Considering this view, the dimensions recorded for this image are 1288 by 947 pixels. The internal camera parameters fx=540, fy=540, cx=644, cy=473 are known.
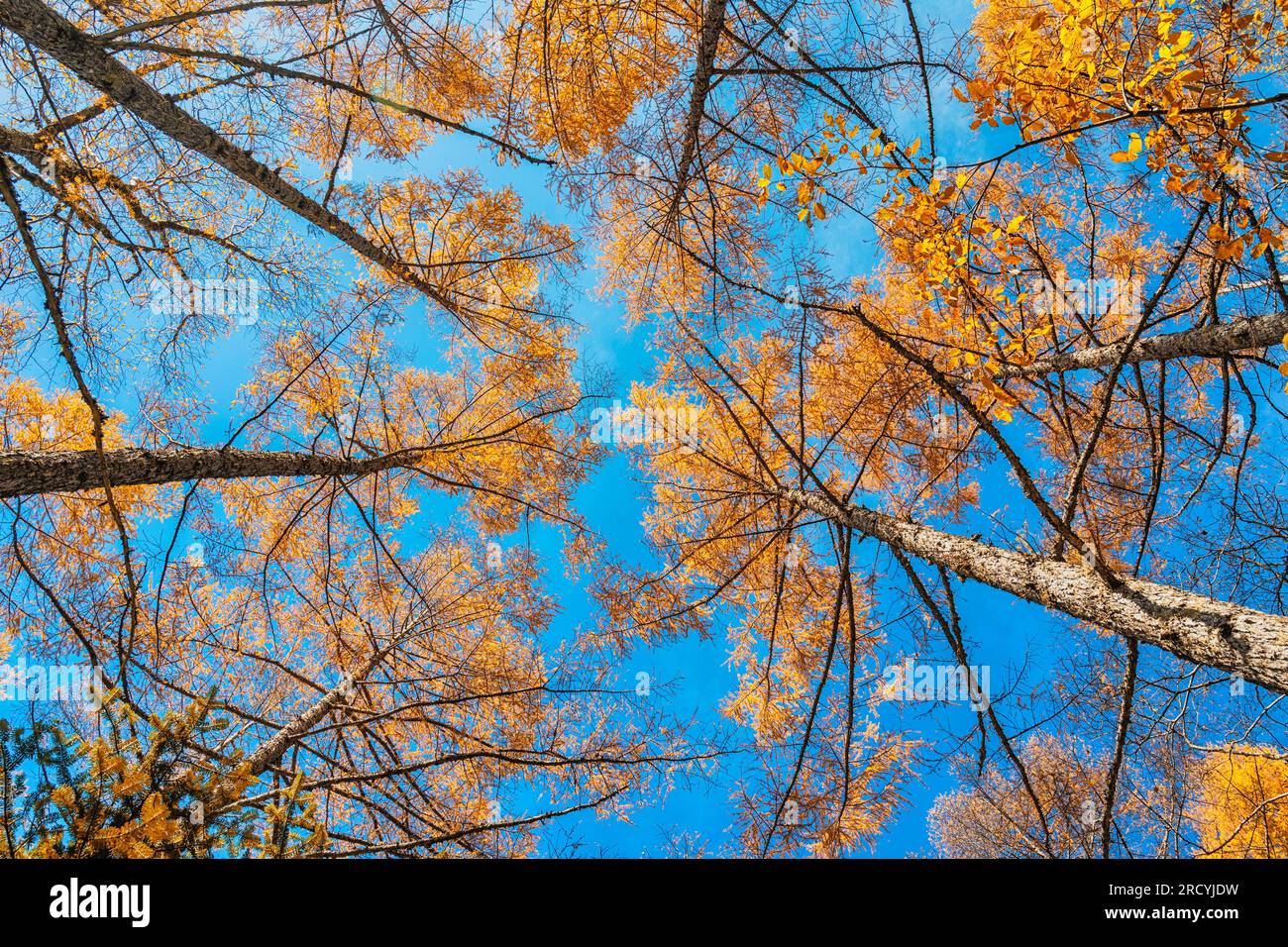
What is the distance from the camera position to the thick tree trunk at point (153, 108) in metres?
2.83

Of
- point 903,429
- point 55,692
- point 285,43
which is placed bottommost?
point 55,692

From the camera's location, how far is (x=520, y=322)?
6.31 m

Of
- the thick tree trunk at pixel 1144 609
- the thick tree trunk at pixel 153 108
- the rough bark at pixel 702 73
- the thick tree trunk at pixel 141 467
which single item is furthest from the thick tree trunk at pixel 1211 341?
the thick tree trunk at pixel 141 467

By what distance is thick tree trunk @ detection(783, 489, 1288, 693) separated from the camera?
1.76 meters

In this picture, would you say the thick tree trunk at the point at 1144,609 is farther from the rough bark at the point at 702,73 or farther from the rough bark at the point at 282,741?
the rough bark at the point at 282,741

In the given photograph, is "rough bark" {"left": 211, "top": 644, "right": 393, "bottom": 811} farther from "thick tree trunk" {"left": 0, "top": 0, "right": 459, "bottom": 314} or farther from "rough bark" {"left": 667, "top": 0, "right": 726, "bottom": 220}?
"rough bark" {"left": 667, "top": 0, "right": 726, "bottom": 220}

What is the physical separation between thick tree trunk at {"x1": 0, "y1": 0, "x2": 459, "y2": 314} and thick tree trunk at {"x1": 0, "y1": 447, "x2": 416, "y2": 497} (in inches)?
70.8

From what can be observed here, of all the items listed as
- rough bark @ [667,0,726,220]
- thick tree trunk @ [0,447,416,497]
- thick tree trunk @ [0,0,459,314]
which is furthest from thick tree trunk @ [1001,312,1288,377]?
thick tree trunk @ [0,447,416,497]

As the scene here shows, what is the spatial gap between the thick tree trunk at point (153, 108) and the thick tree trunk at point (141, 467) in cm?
180

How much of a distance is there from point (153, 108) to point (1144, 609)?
5.90 m

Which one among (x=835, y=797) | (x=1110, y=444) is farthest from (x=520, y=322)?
(x=1110, y=444)

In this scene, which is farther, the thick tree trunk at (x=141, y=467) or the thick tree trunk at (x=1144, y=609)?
the thick tree trunk at (x=141, y=467)

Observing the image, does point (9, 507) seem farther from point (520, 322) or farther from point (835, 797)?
point (835, 797)
